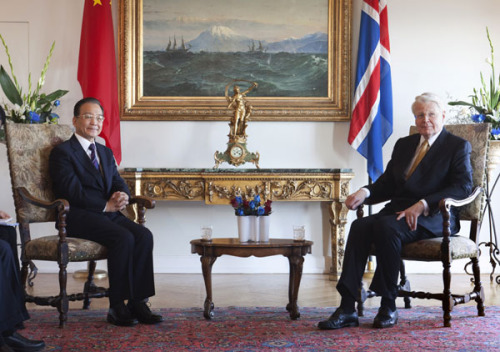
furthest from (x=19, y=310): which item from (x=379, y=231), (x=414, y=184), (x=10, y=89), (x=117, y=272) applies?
(x=10, y=89)

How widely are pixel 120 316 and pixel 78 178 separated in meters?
0.99

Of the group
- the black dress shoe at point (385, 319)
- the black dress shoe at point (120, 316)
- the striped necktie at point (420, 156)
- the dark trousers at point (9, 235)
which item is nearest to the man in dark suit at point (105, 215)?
the black dress shoe at point (120, 316)

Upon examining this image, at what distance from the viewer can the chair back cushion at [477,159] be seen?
4250 millimetres

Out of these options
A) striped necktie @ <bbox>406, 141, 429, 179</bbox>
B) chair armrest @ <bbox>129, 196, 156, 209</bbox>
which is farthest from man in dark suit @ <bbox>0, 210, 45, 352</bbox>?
striped necktie @ <bbox>406, 141, 429, 179</bbox>

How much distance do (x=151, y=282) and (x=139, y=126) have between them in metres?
2.55

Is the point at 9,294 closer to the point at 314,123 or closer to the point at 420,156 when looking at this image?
the point at 420,156

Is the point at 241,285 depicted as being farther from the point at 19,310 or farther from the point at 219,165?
the point at 19,310

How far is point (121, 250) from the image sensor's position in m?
3.98

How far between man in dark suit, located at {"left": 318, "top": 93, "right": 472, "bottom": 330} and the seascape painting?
2.09m

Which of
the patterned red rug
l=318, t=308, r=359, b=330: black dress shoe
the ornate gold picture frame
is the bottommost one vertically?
the patterned red rug

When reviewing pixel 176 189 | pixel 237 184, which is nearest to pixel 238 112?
pixel 237 184

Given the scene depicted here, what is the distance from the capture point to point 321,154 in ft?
20.8

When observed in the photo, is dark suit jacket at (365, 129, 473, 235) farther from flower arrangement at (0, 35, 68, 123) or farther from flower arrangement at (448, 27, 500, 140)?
flower arrangement at (0, 35, 68, 123)

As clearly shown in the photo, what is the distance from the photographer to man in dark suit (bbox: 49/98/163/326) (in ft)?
13.0
